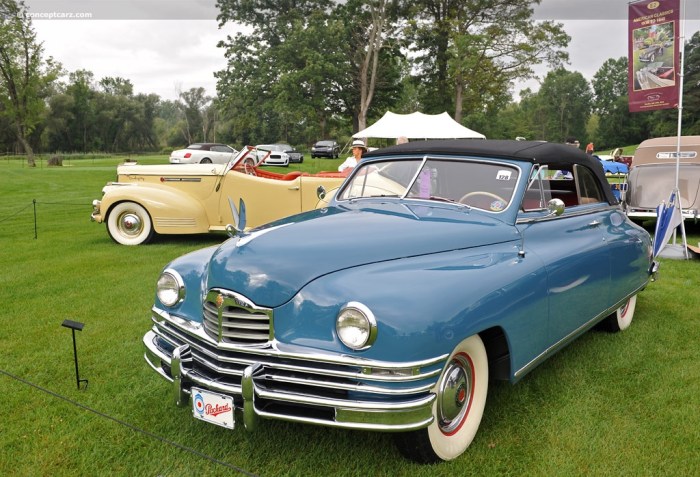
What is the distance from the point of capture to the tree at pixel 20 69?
107 feet

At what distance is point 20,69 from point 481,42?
95.2 ft

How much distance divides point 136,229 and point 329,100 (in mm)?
25152

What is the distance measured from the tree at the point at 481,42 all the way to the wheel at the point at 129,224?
20930 millimetres

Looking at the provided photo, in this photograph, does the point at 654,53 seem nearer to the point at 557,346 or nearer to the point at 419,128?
the point at 557,346

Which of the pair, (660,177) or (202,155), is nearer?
(660,177)

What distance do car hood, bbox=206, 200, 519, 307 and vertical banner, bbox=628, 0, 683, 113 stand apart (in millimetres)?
6348

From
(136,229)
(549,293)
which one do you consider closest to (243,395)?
(549,293)

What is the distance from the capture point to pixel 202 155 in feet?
81.1

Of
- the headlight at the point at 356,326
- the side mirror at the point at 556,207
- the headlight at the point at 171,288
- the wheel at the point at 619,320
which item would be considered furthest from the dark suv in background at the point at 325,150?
the headlight at the point at 356,326

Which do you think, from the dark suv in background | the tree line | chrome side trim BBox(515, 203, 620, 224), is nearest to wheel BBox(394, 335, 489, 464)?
chrome side trim BBox(515, 203, 620, 224)

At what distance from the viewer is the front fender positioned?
8.90m

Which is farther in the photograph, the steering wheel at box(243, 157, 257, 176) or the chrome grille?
the steering wheel at box(243, 157, 257, 176)

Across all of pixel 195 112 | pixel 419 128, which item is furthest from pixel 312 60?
pixel 195 112

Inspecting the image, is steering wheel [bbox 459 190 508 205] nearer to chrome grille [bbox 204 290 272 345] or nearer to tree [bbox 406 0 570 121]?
chrome grille [bbox 204 290 272 345]
